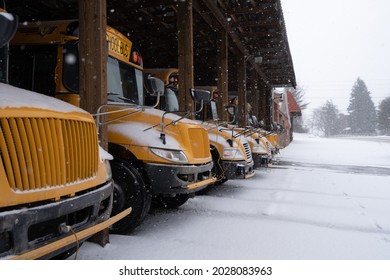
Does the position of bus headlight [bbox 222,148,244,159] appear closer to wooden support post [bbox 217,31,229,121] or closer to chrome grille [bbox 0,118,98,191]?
wooden support post [bbox 217,31,229,121]

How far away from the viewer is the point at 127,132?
3965 mm

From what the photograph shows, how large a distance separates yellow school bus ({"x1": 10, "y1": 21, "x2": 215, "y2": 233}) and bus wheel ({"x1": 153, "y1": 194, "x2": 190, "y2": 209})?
83 cm

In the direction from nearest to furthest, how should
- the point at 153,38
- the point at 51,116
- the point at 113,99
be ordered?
the point at 51,116
the point at 113,99
the point at 153,38

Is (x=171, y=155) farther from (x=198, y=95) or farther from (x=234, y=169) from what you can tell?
(x=234, y=169)

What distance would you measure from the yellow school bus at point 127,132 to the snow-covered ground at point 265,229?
488mm

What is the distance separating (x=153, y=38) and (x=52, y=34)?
6.88 metres

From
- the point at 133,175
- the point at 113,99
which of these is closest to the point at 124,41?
the point at 113,99

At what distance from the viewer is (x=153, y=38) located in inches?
421

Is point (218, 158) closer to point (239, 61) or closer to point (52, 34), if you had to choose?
point (52, 34)

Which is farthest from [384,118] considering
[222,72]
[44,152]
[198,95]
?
[44,152]

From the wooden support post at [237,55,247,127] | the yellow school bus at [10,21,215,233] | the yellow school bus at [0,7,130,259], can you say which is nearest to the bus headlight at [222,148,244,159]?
the yellow school bus at [10,21,215,233]

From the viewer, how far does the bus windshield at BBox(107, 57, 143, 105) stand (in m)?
4.46

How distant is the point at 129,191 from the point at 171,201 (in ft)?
5.33

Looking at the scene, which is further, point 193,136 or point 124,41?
point 124,41
